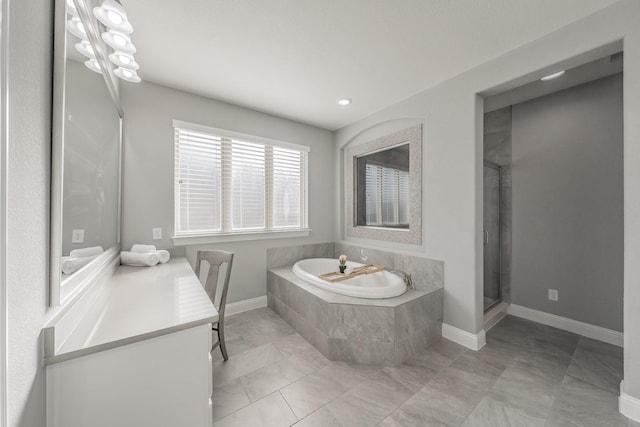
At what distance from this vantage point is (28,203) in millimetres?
708

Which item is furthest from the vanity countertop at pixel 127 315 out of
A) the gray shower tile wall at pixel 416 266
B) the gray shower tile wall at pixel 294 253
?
the gray shower tile wall at pixel 416 266

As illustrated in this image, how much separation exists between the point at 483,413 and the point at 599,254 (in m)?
2.12

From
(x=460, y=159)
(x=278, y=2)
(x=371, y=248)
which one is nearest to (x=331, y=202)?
(x=371, y=248)

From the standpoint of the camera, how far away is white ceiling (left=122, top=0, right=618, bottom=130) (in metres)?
1.55

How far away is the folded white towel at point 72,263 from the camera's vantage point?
0.96 m

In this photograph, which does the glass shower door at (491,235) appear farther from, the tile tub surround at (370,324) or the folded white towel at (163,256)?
the folded white towel at (163,256)

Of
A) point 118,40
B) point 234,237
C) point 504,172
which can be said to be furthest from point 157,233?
point 504,172

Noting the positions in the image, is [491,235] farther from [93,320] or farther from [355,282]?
[93,320]

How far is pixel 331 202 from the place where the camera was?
3.85m

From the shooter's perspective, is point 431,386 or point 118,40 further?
point 431,386

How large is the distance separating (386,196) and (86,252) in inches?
113

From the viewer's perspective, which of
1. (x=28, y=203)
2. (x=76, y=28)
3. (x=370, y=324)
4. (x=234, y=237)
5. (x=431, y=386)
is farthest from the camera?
(x=234, y=237)

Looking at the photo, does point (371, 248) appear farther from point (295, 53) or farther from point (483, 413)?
point (295, 53)

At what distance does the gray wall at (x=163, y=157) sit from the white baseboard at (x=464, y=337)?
83.5 inches
